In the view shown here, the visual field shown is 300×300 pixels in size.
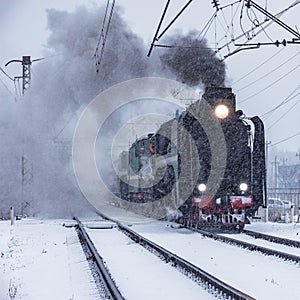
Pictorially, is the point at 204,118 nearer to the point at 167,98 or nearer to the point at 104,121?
the point at 167,98

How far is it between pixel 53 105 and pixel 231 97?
54.7ft

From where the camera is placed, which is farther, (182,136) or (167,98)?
(167,98)

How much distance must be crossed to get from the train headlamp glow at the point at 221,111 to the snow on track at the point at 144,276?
4.37 meters

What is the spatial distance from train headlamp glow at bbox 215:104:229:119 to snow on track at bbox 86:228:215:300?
14.3ft

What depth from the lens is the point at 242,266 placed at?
8500 mm

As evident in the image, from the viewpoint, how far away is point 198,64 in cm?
2086

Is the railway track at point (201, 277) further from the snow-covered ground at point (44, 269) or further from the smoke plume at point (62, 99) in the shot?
the smoke plume at point (62, 99)

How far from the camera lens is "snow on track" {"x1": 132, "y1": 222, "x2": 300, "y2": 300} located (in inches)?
265

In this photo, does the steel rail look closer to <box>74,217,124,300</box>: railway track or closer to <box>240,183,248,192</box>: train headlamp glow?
<box>240,183,248,192</box>: train headlamp glow

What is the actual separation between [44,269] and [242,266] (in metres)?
3.28

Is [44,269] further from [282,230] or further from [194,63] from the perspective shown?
[194,63]

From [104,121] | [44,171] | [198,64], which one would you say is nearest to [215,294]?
[198,64]

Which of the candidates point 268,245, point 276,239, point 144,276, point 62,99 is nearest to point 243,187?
point 276,239

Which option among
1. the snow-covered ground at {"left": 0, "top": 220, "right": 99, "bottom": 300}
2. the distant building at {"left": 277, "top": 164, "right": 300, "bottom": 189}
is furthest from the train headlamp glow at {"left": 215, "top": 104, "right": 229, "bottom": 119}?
the distant building at {"left": 277, "top": 164, "right": 300, "bottom": 189}
